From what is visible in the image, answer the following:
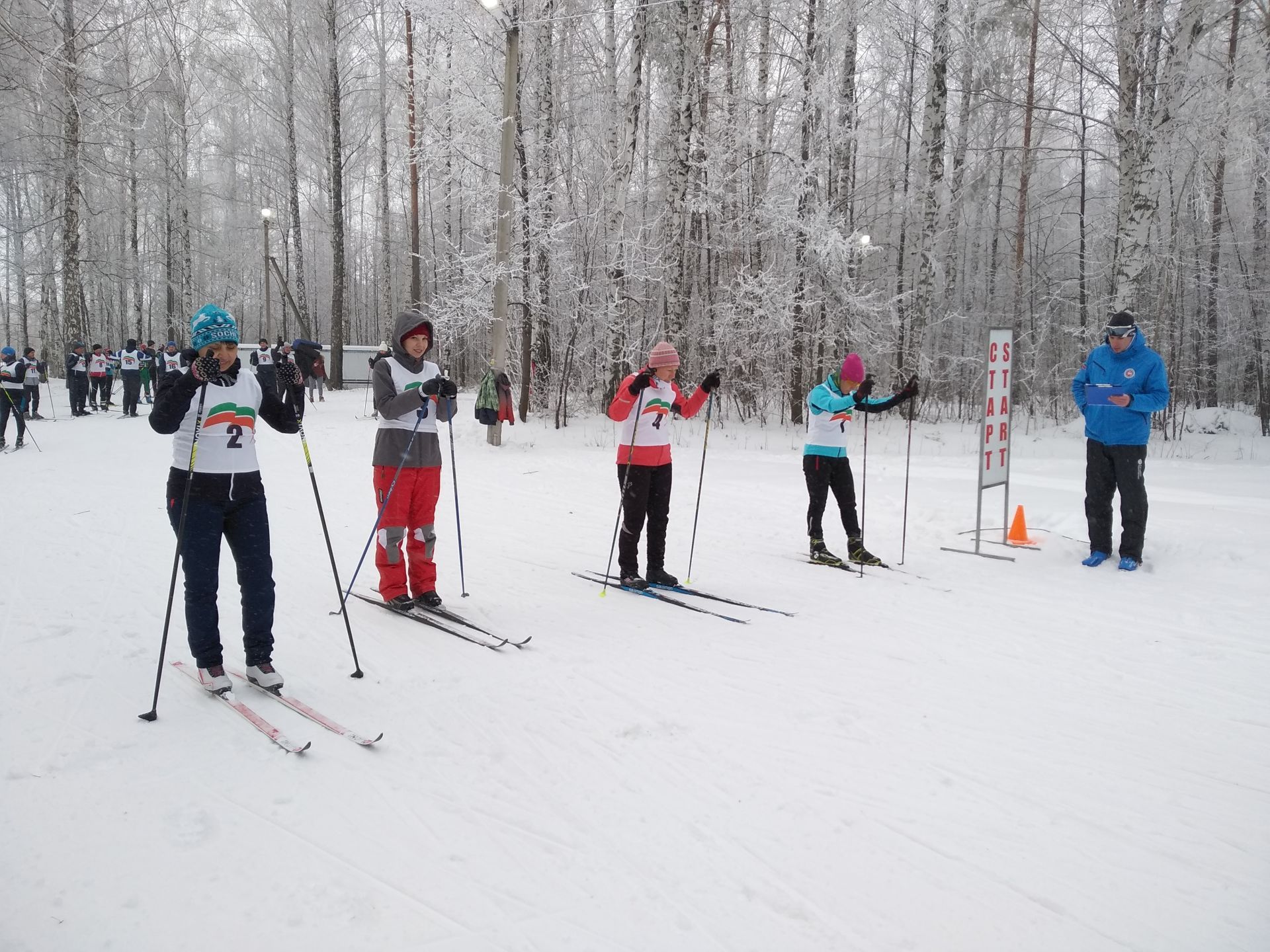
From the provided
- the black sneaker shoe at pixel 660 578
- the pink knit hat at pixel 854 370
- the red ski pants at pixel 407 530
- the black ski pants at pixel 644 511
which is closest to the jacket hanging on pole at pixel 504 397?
the black ski pants at pixel 644 511

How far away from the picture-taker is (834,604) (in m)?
5.80

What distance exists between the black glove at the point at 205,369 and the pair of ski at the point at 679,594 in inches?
127

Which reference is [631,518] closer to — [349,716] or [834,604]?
[834,604]

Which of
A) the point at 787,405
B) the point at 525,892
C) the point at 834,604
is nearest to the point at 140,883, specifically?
the point at 525,892

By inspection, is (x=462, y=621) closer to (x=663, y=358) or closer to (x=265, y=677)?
(x=265, y=677)

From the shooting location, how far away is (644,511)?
6203mm

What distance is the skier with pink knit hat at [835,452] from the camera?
22.8 ft

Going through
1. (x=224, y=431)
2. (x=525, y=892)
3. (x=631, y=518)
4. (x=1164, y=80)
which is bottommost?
(x=525, y=892)

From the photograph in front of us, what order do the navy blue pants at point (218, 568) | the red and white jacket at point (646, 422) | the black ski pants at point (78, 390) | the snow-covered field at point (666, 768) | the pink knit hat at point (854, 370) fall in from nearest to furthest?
the snow-covered field at point (666, 768)
the navy blue pants at point (218, 568)
the red and white jacket at point (646, 422)
the pink knit hat at point (854, 370)
the black ski pants at point (78, 390)

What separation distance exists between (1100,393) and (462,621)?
584 cm

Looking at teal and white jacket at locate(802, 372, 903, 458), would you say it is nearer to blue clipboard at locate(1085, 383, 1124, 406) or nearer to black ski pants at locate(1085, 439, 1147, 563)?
blue clipboard at locate(1085, 383, 1124, 406)

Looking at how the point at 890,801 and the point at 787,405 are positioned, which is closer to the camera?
the point at 890,801

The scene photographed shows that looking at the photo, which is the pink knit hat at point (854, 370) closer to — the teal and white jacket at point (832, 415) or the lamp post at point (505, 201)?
the teal and white jacket at point (832, 415)

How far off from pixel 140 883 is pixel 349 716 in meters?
1.30
